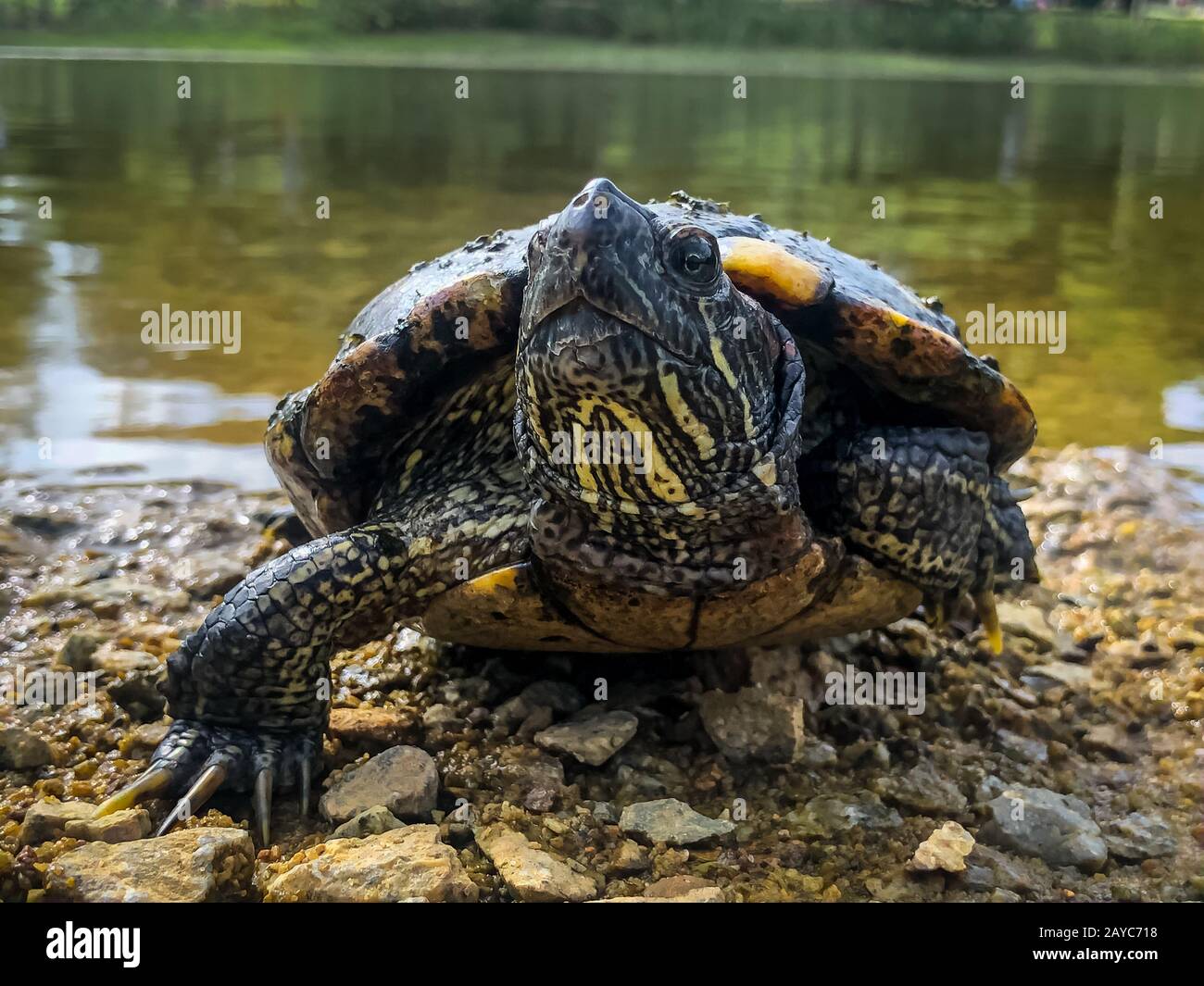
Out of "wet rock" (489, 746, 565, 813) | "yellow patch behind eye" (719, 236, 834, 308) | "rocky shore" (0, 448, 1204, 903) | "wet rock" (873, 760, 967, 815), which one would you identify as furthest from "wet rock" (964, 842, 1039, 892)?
"yellow patch behind eye" (719, 236, 834, 308)

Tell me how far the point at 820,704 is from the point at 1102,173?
50.6 feet

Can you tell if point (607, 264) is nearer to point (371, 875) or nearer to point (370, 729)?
point (371, 875)

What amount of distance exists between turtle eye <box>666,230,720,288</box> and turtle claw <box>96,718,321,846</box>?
146 centimetres

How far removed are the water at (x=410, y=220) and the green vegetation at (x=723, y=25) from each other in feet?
35.0

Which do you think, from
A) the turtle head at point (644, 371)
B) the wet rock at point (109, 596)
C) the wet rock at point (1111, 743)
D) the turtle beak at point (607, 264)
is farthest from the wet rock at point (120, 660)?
the wet rock at point (1111, 743)

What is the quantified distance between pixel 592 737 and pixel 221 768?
887 millimetres

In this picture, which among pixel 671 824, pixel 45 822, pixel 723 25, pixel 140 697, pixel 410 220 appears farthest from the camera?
pixel 723 25

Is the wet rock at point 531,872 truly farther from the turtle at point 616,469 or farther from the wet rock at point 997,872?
A: the wet rock at point 997,872

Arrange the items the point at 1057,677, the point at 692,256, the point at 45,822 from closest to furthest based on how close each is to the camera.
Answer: the point at 692,256
the point at 45,822
the point at 1057,677

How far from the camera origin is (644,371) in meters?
2.17

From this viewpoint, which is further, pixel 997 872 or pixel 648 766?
pixel 648 766

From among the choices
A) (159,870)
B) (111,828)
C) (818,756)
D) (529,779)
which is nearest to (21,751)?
(111,828)
